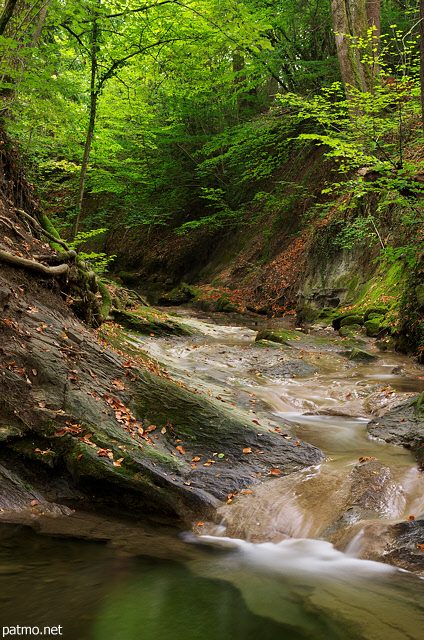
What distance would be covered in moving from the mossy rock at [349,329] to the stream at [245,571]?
6.82m

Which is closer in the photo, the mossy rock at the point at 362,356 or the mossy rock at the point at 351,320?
the mossy rock at the point at 362,356

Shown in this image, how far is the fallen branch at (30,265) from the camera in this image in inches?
185

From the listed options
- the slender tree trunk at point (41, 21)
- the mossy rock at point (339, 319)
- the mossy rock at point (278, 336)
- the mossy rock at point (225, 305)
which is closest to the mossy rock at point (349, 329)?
the mossy rock at point (339, 319)

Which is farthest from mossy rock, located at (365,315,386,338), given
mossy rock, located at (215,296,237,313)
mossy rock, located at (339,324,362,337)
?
mossy rock, located at (215,296,237,313)

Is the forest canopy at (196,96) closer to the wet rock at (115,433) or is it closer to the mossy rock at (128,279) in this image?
the mossy rock at (128,279)

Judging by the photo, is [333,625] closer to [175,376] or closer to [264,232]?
[175,376]

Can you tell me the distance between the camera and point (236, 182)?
2145cm

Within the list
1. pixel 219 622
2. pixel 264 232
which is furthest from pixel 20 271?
pixel 264 232

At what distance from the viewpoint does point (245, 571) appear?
3125 mm

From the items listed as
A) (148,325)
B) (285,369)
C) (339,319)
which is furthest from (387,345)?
(148,325)

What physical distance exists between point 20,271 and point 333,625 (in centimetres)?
447

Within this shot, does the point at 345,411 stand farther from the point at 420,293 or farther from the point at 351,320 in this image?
the point at 351,320

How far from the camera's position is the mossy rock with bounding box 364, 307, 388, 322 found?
11.6 meters

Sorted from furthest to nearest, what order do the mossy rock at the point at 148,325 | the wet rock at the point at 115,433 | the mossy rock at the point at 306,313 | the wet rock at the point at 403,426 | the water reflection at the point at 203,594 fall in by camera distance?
the mossy rock at the point at 306,313, the mossy rock at the point at 148,325, the wet rock at the point at 403,426, the wet rock at the point at 115,433, the water reflection at the point at 203,594
